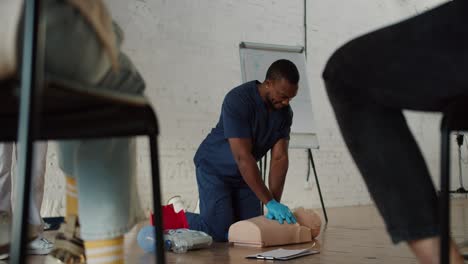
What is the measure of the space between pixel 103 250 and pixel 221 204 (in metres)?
2.44

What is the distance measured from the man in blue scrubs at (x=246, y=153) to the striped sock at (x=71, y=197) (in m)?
1.96

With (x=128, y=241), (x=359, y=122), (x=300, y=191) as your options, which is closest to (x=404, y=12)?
(x=300, y=191)

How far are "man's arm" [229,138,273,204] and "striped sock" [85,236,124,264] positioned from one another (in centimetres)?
210

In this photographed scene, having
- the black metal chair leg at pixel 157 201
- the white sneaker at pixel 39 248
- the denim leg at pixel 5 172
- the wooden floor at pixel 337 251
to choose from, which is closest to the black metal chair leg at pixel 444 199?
the black metal chair leg at pixel 157 201

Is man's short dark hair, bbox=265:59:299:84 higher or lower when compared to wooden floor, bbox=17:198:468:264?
higher

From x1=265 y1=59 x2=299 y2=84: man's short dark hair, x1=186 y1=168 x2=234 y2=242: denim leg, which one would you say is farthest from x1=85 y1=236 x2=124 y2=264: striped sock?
x1=186 y1=168 x2=234 y2=242: denim leg

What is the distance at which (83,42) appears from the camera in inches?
25.8

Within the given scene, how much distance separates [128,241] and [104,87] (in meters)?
2.50

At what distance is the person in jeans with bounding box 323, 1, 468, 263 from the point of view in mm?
736

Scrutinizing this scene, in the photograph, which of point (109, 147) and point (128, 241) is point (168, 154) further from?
point (109, 147)

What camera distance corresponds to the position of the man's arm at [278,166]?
10.9 ft

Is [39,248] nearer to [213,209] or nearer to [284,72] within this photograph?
[213,209]

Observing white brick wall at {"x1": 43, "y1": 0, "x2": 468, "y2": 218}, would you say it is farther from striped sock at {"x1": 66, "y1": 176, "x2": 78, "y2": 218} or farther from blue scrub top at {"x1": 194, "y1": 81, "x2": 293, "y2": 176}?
striped sock at {"x1": 66, "y1": 176, "x2": 78, "y2": 218}

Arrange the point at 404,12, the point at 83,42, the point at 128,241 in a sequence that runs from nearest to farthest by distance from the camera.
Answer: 1. the point at 83,42
2. the point at 128,241
3. the point at 404,12
